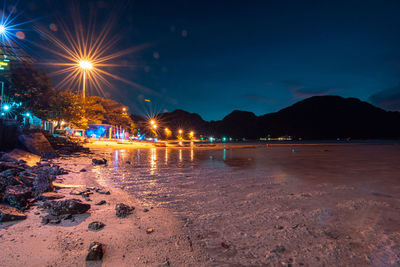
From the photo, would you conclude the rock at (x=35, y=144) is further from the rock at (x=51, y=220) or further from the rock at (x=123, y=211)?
the rock at (x=123, y=211)

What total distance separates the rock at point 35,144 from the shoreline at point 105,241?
10735mm

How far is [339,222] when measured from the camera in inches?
164

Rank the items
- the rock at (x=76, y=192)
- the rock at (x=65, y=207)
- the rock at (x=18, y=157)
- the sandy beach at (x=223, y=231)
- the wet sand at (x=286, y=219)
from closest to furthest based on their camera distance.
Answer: the sandy beach at (x=223, y=231), the wet sand at (x=286, y=219), the rock at (x=65, y=207), the rock at (x=76, y=192), the rock at (x=18, y=157)

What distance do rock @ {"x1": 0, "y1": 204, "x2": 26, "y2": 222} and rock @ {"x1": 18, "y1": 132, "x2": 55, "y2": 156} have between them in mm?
10662

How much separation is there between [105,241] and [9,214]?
2.31 meters

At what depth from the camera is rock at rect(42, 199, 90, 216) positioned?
423cm

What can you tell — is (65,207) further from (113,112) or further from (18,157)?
(113,112)

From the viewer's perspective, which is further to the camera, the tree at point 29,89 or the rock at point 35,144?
the tree at point 29,89

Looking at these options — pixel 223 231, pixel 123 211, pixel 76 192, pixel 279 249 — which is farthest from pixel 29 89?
pixel 279 249

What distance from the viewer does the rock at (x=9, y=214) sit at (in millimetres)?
3818

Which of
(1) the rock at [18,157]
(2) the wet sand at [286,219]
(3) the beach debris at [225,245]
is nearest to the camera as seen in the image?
(2) the wet sand at [286,219]

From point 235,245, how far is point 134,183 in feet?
17.3

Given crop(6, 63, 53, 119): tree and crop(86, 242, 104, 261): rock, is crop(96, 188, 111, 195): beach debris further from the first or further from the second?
crop(6, 63, 53, 119): tree

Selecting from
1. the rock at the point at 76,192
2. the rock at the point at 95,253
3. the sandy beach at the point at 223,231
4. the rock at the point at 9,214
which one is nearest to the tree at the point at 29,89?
the rock at the point at 76,192
